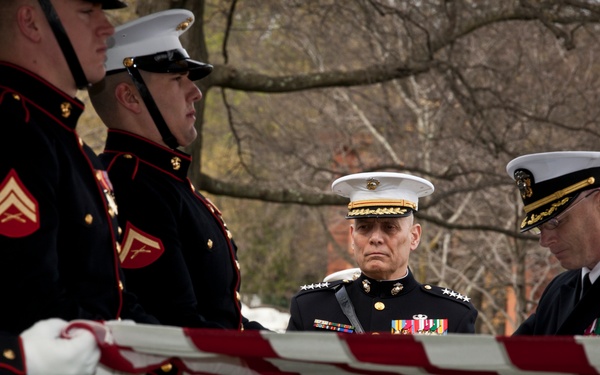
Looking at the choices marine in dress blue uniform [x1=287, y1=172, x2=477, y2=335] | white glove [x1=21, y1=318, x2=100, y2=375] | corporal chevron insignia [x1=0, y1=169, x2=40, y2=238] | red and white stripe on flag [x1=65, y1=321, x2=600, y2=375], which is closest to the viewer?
red and white stripe on flag [x1=65, y1=321, x2=600, y2=375]

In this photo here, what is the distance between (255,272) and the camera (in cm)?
2930

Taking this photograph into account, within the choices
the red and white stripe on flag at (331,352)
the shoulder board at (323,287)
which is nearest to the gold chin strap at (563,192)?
the shoulder board at (323,287)

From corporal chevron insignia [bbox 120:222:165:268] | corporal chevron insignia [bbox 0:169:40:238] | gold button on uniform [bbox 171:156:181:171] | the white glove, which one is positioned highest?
gold button on uniform [bbox 171:156:181:171]

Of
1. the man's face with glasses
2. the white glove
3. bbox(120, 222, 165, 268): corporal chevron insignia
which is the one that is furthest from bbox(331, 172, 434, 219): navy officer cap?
the white glove

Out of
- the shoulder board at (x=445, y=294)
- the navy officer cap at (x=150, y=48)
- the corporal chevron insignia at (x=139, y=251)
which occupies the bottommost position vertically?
the shoulder board at (x=445, y=294)

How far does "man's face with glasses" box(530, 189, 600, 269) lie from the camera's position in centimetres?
499

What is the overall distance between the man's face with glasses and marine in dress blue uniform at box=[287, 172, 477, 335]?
1.05m

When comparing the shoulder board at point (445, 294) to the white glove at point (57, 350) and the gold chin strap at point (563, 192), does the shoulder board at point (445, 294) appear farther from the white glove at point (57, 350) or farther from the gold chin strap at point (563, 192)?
the white glove at point (57, 350)

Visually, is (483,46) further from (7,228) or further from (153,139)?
(7,228)

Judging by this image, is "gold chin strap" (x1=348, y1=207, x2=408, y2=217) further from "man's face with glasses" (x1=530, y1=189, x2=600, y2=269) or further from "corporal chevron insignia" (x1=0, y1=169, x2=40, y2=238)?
"corporal chevron insignia" (x1=0, y1=169, x2=40, y2=238)

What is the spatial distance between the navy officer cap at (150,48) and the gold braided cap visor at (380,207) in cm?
163

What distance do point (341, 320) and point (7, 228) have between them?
9.77 feet

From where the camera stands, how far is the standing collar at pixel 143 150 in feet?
14.8

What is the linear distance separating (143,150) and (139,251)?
0.48m
